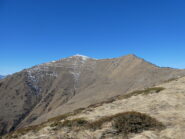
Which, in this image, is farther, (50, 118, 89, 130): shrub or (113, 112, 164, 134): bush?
(50, 118, 89, 130): shrub

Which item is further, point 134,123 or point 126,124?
point 134,123

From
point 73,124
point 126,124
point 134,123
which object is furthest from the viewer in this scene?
point 73,124

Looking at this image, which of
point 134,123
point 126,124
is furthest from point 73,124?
point 134,123

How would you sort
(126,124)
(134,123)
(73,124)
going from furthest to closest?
(73,124)
(134,123)
(126,124)

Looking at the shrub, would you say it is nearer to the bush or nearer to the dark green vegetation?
the dark green vegetation

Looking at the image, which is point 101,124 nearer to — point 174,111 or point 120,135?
point 120,135

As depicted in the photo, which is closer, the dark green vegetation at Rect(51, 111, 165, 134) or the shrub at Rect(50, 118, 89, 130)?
the dark green vegetation at Rect(51, 111, 165, 134)

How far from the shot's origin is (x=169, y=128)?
11656mm

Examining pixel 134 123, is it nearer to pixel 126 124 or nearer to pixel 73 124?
pixel 126 124

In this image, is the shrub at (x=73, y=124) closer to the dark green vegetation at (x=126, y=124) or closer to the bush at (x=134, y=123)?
the dark green vegetation at (x=126, y=124)

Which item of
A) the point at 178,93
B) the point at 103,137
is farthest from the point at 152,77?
the point at 103,137

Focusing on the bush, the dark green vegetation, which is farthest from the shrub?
the bush

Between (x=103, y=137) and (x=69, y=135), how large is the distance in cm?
202

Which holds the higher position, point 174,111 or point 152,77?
point 152,77
